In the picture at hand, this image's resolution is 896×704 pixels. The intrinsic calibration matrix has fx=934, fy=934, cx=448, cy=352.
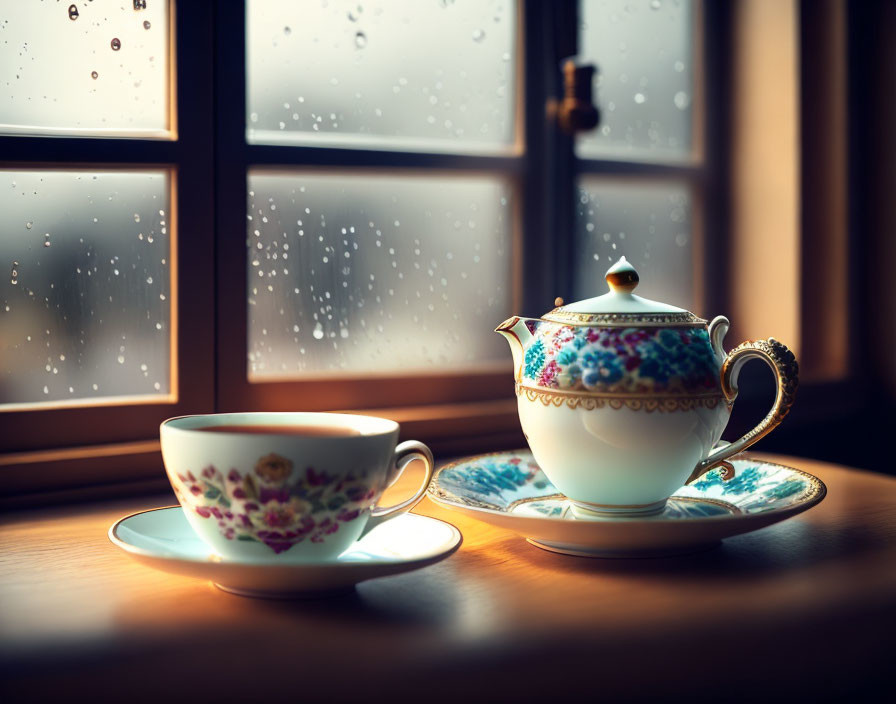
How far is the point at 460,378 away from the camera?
1282 millimetres

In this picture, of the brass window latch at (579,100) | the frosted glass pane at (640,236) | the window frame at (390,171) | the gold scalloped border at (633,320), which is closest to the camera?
the gold scalloped border at (633,320)

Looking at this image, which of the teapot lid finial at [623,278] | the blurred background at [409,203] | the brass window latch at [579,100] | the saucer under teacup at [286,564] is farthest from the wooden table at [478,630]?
the brass window latch at [579,100]

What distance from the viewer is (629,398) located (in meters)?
0.72

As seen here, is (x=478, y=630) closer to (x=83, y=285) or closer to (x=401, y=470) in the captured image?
(x=401, y=470)

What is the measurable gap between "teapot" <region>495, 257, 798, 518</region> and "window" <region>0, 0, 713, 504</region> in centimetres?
42

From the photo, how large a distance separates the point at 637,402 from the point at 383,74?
696 mm

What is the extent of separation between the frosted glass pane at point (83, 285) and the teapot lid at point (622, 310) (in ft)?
1.66

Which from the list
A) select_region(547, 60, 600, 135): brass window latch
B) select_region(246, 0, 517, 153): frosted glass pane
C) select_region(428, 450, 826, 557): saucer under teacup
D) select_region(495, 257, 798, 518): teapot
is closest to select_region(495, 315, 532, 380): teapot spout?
select_region(495, 257, 798, 518): teapot

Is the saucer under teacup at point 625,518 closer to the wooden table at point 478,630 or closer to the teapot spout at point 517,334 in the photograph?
the wooden table at point 478,630

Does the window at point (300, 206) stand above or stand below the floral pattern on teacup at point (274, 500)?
above

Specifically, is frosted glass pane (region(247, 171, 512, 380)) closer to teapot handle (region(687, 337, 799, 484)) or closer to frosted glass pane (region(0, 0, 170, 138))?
frosted glass pane (region(0, 0, 170, 138))

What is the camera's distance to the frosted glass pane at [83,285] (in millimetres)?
981

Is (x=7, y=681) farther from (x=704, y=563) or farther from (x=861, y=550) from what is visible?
(x=861, y=550)

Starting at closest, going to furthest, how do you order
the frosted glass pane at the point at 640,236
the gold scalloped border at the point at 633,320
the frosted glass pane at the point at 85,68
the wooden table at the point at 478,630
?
the wooden table at the point at 478,630, the gold scalloped border at the point at 633,320, the frosted glass pane at the point at 85,68, the frosted glass pane at the point at 640,236
